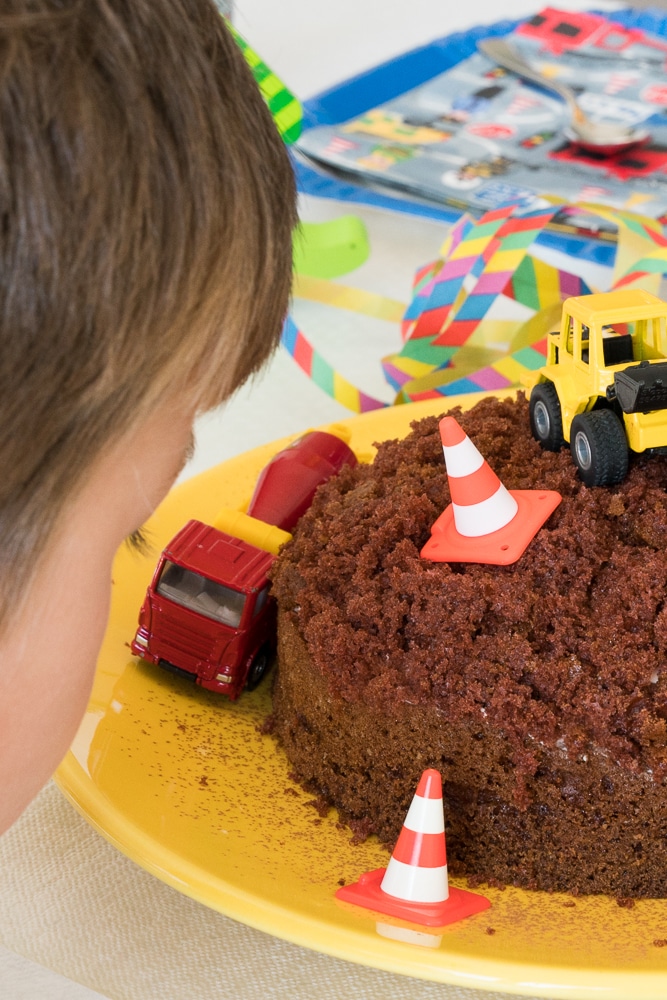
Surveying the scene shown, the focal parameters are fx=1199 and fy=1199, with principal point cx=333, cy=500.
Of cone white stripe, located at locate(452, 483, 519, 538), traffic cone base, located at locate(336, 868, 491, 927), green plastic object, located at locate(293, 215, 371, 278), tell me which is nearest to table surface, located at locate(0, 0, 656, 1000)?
traffic cone base, located at locate(336, 868, 491, 927)

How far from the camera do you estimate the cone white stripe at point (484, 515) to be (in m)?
0.78

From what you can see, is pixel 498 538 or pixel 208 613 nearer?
pixel 498 538

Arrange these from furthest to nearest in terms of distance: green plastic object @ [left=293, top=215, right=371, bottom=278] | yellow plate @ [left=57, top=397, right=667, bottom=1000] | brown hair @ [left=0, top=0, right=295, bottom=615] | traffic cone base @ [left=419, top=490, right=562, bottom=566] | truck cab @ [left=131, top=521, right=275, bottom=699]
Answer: green plastic object @ [left=293, top=215, right=371, bottom=278] → truck cab @ [left=131, top=521, right=275, bottom=699] → traffic cone base @ [left=419, top=490, right=562, bottom=566] → yellow plate @ [left=57, top=397, right=667, bottom=1000] → brown hair @ [left=0, top=0, right=295, bottom=615]

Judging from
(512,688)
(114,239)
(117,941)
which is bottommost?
(117,941)

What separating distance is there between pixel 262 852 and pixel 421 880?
104 mm

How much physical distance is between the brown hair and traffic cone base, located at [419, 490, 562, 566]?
368 mm

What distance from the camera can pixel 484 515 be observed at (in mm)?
777

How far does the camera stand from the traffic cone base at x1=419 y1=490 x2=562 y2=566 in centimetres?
77

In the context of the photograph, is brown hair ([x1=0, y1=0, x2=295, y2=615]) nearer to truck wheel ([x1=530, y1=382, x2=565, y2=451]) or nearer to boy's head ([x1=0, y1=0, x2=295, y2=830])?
boy's head ([x1=0, y1=0, x2=295, y2=830])

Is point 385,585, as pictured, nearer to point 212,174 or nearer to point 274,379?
point 212,174

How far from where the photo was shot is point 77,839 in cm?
84

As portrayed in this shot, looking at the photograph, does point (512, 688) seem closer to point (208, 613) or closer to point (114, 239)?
point (208, 613)

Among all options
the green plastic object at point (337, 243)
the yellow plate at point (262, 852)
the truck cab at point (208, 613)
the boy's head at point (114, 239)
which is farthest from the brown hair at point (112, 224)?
the green plastic object at point (337, 243)

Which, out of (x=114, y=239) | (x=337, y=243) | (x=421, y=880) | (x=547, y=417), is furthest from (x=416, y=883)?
(x=337, y=243)
